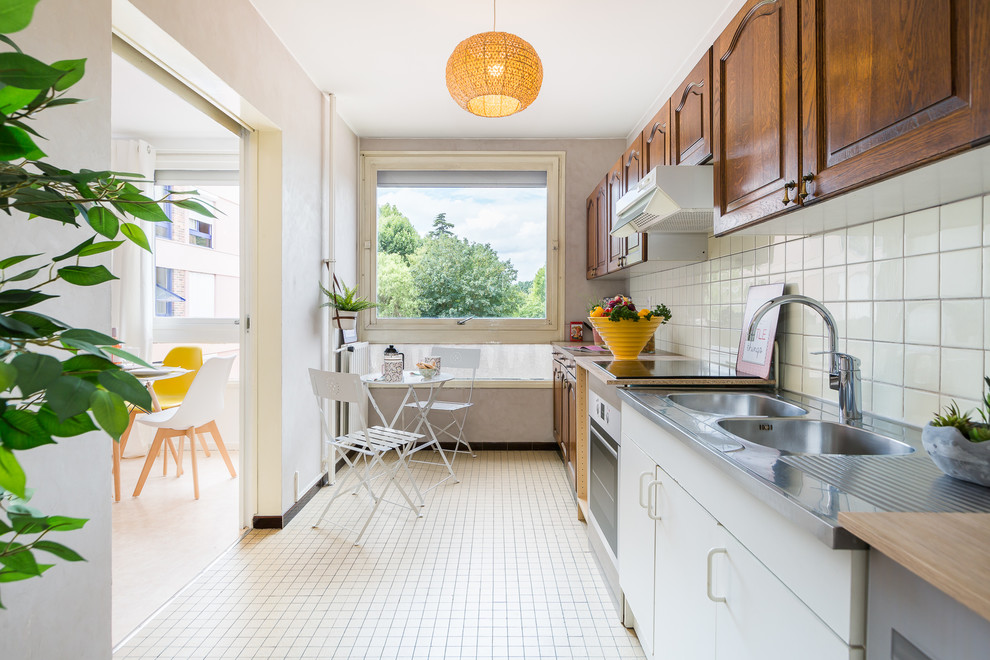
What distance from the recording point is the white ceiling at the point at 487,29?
2605mm

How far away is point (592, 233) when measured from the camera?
421cm

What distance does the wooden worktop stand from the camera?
1.69 ft

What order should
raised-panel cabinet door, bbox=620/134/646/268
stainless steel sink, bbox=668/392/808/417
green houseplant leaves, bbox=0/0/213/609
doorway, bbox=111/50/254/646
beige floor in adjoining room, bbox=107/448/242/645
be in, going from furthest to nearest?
doorway, bbox=111/50/254/646, raised-panel cabinet door, bbox=620/134/646/268, beige floor in adjoining room, bbox=107/448/242/645, stainless steel sink, bbox=668/392/808/417, green houseplant leaves, bbox=0/0/213/609

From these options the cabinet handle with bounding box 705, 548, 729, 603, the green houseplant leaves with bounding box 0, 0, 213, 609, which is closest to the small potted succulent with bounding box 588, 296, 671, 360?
the cabinet handle with bounding box 705, 548, 729, 603

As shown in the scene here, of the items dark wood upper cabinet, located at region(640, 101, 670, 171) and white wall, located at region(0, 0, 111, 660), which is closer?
white wall, located at region(0, 0, 111, 660)

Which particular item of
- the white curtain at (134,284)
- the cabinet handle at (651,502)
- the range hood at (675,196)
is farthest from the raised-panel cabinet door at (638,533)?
the white curtain at (134,284)

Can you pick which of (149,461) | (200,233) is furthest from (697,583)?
(200,233)

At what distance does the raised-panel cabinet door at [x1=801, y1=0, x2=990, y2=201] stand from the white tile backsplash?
1.14 ft

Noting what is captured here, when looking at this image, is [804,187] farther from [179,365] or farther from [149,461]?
[179,365]

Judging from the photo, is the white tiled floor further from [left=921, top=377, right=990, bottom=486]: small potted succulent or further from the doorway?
[left=921, top=377, right=990, bottom=486]: small potted succulent

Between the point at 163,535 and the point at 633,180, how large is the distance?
10.7 ft

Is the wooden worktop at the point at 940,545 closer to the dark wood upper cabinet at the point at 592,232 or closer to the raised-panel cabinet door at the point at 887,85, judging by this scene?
the raised-panel cabinet door at the point at 887,85

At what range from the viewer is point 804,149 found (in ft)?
4.21

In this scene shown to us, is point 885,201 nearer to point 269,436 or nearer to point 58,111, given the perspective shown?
point 58,111
